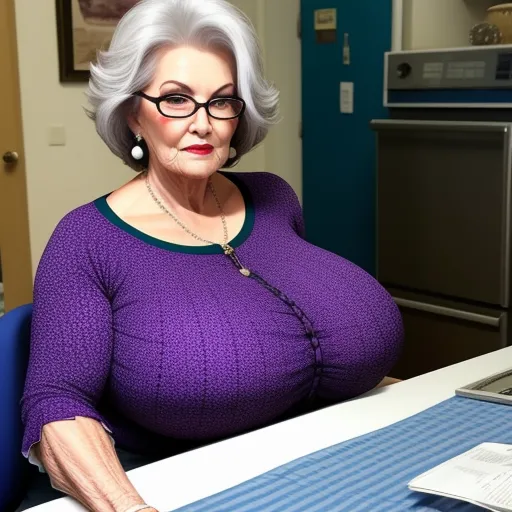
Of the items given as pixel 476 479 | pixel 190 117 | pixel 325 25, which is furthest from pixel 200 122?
pixel 325 25

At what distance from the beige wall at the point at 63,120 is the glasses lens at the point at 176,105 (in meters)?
2.06

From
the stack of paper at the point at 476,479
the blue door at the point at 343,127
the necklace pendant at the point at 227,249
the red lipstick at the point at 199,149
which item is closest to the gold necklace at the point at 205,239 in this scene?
the necklace pendant at the point at 227,249

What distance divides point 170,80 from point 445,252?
160 centimetres

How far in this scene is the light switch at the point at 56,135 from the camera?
3283mm

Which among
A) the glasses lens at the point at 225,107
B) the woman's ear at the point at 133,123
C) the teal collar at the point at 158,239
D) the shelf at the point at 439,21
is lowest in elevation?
the teal collar at the point at 158,239

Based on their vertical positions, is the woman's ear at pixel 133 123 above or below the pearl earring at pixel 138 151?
above

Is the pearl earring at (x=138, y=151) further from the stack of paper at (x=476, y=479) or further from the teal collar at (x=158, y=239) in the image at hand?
the stack of paper at (x=476, y=479)

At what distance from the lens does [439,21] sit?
3.04 metres

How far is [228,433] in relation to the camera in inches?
48.8

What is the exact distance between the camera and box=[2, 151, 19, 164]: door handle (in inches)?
126

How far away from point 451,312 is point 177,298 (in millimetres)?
1671

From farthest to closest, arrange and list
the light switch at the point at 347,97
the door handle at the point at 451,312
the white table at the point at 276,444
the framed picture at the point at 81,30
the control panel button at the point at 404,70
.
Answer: the framed picture at the point at 81,30 → the light switch at the point at 347,97 → the control panel button at the point at 404,70 → the door handle at the point at 451,312 → the white table at the point at 276,444

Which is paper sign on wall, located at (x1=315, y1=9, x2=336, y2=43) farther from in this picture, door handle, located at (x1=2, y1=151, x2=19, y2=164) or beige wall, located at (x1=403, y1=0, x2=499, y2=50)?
door handle, located at (x1=2, y1=151, x2=19, y2=164)

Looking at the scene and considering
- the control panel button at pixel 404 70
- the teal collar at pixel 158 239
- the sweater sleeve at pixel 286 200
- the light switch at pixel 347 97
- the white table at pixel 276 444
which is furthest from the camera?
the light switch at pixel 347 97
